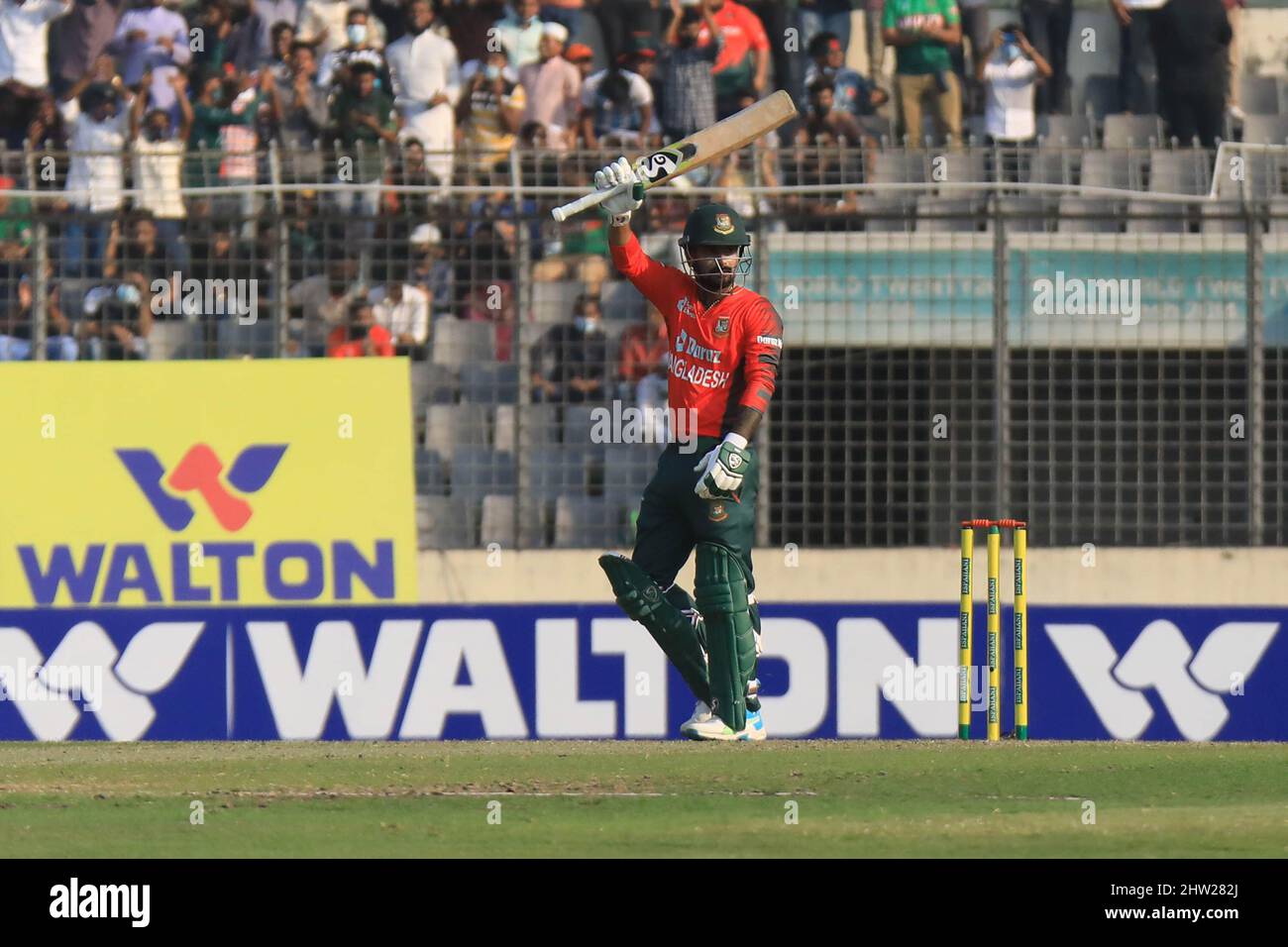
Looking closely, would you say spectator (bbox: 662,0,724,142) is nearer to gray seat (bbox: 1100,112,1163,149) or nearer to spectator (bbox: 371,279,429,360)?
gray seat (bbox: 1100,112,1163,149)

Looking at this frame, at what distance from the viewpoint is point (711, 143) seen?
917cm

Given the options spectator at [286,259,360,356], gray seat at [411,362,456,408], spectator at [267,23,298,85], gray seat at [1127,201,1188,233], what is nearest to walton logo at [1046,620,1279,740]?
gray seat at [1127,201,1188,233]

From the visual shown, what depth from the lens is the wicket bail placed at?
10.6 metres

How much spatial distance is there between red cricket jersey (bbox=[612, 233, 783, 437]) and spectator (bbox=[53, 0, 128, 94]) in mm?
8247

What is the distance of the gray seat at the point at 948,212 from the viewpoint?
11.8m

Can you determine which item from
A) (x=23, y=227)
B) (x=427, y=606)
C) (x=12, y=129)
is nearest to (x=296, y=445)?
(x=427, y=606)

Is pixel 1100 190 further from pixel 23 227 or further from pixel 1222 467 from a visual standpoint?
pixel 23 227

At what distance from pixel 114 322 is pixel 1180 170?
19.4 ft

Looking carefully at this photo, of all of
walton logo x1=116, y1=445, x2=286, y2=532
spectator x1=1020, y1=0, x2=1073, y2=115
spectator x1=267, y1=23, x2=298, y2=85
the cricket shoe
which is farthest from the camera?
spectator x1=1020, y1=0, x2=1073, y2=115

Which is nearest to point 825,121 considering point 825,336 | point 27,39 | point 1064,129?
point 1064,129

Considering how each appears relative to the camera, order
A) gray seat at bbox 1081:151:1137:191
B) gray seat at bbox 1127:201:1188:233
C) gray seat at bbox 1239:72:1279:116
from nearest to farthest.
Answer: gray seat at bbox 1127:201:1188:233, gray seat at bbox 1081:151:1137:191, gray seat at bbox 1239:72:1279:116

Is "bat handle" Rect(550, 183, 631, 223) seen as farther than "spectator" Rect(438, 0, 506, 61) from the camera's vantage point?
No

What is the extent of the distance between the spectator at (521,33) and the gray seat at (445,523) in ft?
14.8

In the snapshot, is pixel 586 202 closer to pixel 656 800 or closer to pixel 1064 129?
pixel 656 800
